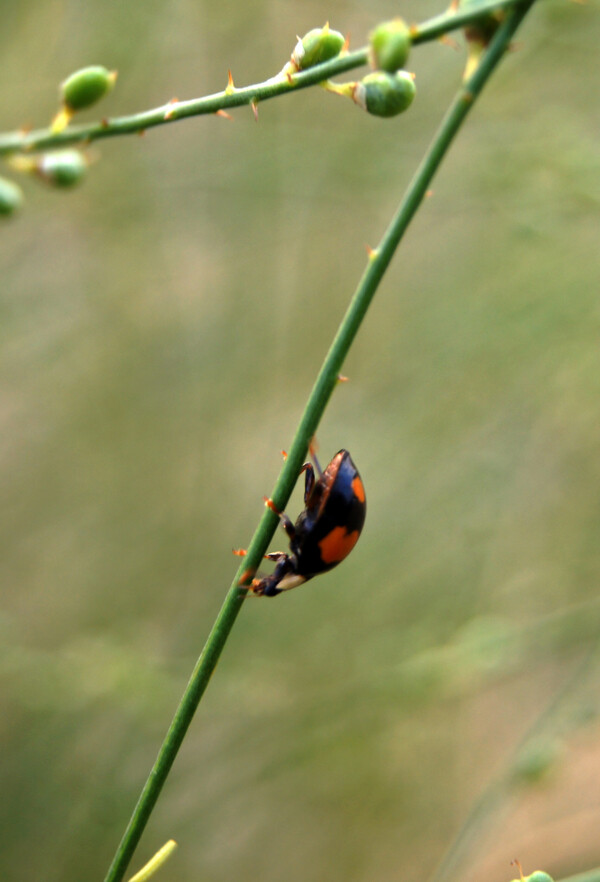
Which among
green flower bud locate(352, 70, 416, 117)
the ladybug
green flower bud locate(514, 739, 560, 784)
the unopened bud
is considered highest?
the ladybug

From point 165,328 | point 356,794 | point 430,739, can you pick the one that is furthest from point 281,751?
point 165,328

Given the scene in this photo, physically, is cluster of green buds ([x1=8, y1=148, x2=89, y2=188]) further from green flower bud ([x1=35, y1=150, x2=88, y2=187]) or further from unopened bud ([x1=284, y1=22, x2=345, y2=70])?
unopened bud ([x1=284, y1=22, x2=345, y2=70])

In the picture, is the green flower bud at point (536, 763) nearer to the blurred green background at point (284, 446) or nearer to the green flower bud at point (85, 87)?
the blurred green background at point (284, 446)

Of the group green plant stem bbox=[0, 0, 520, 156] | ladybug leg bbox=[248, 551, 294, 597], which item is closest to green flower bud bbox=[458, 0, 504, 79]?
green plant stem bbox=[0, 0, 520, 156]

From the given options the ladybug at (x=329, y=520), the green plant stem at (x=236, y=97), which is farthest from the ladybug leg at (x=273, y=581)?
the green plant stem at (x=236, y=97)

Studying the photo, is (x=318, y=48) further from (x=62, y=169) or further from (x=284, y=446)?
(x=284, y=446)

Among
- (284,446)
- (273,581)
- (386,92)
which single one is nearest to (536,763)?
(273,581)
